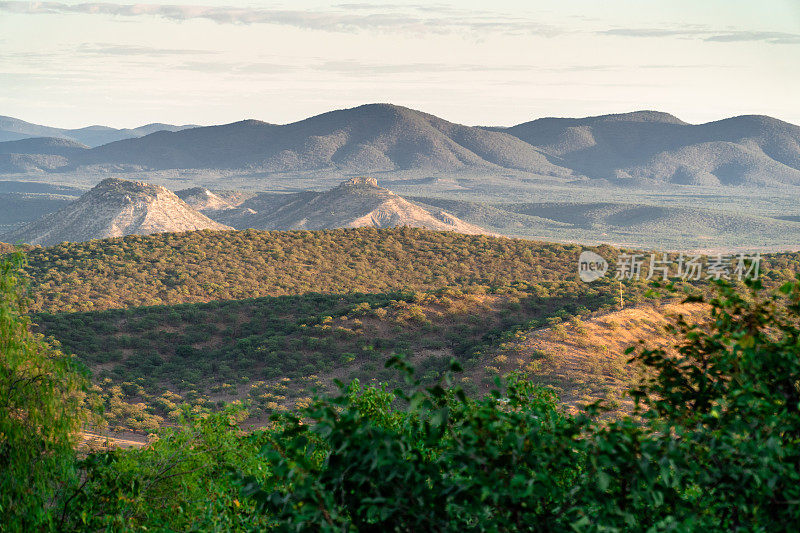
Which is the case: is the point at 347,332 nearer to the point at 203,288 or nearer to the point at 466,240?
the point at 203,288

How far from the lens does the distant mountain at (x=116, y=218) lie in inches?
4779

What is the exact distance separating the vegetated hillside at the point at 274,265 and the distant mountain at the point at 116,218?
54.8 m

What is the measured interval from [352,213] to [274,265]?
92.3 m

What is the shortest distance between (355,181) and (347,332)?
13685 centimetres

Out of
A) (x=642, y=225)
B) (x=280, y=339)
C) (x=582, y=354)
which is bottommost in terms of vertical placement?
(x=280, y=339)

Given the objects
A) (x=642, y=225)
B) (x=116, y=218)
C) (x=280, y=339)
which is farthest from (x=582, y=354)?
(x=642, y=225)

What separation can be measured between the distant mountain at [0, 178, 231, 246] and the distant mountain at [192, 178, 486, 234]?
29.6 m

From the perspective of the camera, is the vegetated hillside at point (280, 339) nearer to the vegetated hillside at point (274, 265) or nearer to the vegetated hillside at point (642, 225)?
the vegetated hillside at point (274, 265)

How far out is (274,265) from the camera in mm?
63188

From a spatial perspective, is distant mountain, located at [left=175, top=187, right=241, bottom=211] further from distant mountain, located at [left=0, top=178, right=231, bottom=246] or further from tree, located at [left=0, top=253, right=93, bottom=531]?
tree, located at [left=0, top=253, right=93, bottom=531]

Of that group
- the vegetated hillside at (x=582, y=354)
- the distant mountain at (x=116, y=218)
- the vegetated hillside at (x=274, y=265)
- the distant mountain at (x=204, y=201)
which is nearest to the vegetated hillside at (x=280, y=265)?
the vegetated hillside at (x=274, y=265)

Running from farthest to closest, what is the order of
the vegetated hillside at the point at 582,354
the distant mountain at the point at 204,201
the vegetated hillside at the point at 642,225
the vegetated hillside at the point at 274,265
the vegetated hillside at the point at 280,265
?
the distant mountain at the point at 204,201 < the vegetated hillside at the point at 642,225 < the vegetated hillside at the point at 274,265 < the vegetated hillside at the point at 280,265 < the vegetated hillside at the point at 582,354

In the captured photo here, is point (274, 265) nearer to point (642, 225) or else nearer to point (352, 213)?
point (352, 213)

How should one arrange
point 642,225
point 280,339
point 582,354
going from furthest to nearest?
point 642,225, point 280,339, point 582,354
